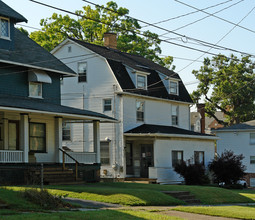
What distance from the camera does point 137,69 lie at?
3953 cm

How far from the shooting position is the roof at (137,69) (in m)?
38.0

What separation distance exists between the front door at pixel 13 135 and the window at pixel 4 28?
4.88 meters

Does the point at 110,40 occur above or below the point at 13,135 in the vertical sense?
above

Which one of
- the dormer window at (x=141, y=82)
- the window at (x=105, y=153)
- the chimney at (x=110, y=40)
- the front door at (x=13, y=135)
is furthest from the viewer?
the chimney at (x=110, y=40)

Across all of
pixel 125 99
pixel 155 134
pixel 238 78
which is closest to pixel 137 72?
pixel 125 99

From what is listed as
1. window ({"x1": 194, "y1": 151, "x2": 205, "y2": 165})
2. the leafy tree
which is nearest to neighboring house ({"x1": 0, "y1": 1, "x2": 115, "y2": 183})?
the leafy tree

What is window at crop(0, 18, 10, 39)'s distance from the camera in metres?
28.6

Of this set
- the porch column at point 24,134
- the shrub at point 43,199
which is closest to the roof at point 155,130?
the porch column at point 24,134

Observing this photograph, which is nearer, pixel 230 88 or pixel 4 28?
pixel 4 28

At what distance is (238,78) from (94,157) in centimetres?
3591

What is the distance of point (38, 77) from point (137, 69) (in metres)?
12.3

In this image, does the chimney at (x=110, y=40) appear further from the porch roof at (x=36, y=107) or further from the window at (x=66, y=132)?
the porch roof at (x=36, y=107)

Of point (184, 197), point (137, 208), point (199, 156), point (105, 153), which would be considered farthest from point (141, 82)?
point (137, 208)

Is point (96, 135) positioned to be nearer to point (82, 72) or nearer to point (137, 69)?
point (82, 72)
